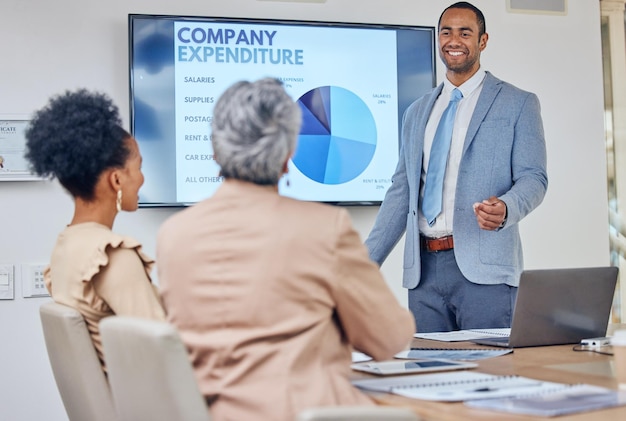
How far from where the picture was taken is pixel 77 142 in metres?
2.14

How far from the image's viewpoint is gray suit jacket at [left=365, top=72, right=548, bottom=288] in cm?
308

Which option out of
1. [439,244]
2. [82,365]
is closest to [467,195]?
[439,244]

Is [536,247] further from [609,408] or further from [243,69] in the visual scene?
[609,408]

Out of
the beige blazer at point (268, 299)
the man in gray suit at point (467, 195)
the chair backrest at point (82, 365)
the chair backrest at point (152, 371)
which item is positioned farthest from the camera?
the man in gray suit at point (467, 195)

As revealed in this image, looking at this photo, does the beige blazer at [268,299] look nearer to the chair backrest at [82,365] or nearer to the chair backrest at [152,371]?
the chair backrest at [152,371]

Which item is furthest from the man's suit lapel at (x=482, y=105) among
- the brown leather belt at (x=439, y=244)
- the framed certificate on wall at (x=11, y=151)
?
the framed certificate on wall at (x=11, y=151)

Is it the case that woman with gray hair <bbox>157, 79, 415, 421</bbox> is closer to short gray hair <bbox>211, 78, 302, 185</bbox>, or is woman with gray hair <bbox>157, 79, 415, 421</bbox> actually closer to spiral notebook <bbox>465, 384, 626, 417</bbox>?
short gray hair <bbox>211, 78, 302, 185</bbox>

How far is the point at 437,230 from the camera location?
3148mm

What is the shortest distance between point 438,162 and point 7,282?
6.27ft

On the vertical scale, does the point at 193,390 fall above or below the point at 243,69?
below

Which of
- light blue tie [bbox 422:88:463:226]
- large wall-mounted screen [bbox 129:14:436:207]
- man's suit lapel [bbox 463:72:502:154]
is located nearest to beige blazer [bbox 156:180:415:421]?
light blue tie [bbox 422:88:463:226]

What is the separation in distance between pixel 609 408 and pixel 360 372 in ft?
2.03

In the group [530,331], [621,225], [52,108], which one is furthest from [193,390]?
[621,225]

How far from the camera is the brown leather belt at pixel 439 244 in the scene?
10.3 feet
